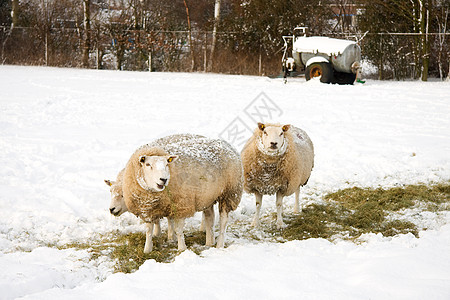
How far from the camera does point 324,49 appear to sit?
1889cm

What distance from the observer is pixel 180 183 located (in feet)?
19.1

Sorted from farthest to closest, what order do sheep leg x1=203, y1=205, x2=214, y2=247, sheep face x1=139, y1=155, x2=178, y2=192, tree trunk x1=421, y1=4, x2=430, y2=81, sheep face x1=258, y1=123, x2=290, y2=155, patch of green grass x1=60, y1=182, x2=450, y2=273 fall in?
tree trunk x1=421, y1=4, x2=430, y2=81, sheep face x1=258, y1=123, x2=290, y2=155, sheep leg x1=203, y1=205, x2=214, y2=247, patch of green grass x1=60, y1=182, x2=450, y2=273, sheep face x1=139, y1=155, x2=178, y2=192

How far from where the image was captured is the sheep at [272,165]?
7105mm

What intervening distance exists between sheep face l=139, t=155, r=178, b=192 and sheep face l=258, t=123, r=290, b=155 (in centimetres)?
181

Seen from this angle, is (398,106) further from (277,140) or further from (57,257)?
(57,257)

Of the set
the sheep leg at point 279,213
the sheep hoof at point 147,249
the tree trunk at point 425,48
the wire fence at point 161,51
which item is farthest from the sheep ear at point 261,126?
the wire fence at point 161,51

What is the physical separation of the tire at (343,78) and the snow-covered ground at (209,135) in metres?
1.59

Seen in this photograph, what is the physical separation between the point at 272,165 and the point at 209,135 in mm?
4476

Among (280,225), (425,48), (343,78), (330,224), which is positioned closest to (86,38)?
(343,78)

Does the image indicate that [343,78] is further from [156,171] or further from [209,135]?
[156,171]

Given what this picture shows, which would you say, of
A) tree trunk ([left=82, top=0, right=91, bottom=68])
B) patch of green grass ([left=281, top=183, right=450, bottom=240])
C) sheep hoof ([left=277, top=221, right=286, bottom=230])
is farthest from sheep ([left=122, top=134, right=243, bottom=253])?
tree trunk ([left=82, top=0, right=91, bottom=68])

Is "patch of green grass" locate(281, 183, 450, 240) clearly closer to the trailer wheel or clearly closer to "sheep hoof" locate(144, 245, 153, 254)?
"sheep hoof" locate(144, 245, 153, 254)

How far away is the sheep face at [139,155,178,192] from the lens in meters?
5.46

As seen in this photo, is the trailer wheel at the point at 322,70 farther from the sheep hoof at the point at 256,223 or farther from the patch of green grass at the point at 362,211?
the sheep hoof at the point at 256,223
